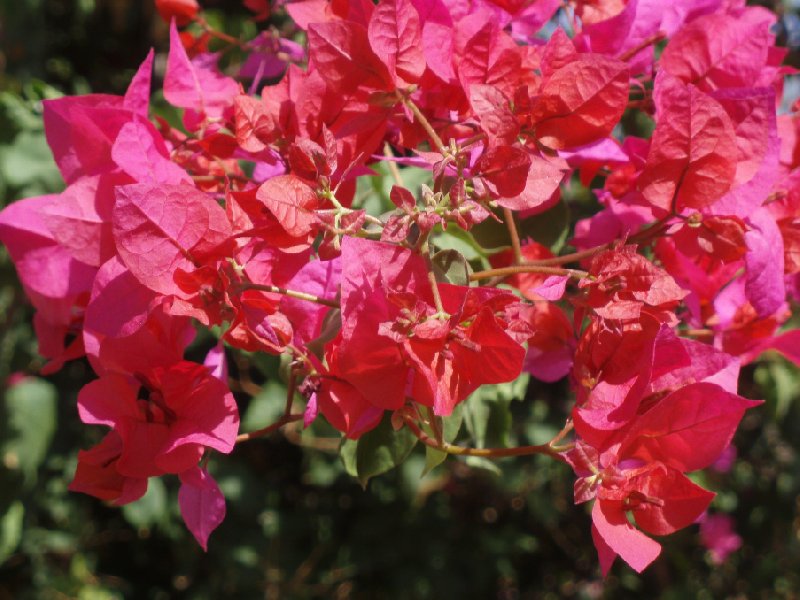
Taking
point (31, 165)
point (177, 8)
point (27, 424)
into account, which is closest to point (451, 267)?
point (177, 8)

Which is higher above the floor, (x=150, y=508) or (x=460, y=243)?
(x=460, y=243)

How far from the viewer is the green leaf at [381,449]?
58 cm

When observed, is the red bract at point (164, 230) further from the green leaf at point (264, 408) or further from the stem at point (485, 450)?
the green leaf at point (264, 408)

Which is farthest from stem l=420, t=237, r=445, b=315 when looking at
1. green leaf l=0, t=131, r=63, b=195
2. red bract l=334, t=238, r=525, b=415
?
green leaf l=0, t=131, r=63, b=195

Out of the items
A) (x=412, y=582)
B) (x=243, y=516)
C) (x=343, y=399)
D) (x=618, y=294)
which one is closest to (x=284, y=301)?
(x=343, y=399)

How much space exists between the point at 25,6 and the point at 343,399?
137 cm

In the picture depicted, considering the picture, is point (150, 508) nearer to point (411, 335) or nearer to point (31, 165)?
point (31, 165)

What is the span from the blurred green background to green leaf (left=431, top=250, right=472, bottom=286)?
73cm

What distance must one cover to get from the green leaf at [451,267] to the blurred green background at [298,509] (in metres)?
0.73

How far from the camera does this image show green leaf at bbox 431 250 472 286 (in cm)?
46

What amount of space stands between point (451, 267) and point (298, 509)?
51.7 inches

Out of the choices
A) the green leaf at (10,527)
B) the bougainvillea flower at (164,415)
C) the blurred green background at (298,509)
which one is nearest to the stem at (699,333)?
the bougainvillea flower at (164,415)

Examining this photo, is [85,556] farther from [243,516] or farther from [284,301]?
[284,301]

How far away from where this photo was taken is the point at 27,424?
1.33 meters
